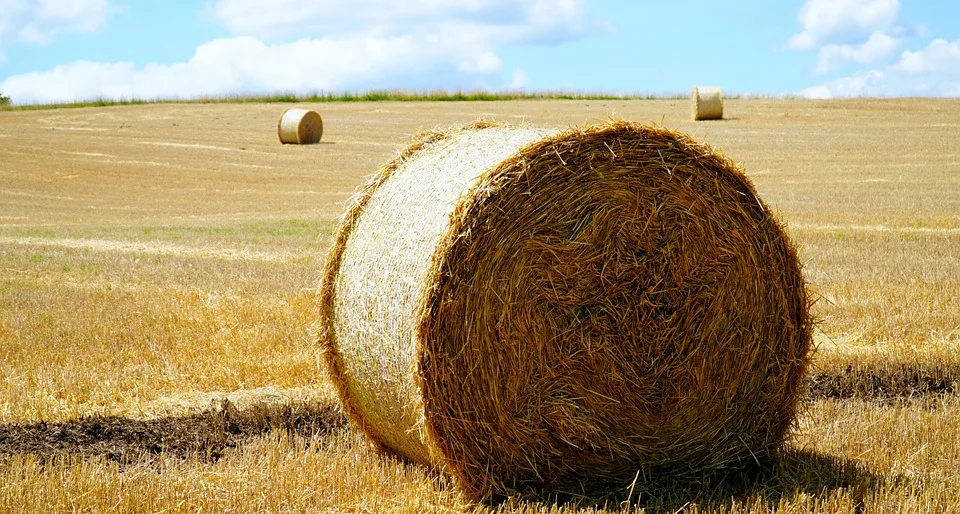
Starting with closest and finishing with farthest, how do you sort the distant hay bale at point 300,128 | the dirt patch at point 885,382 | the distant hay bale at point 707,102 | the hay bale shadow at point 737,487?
1. the hay bale shadow at point 737,487
2. the dirt patch at point 885,382
3. the distant hay bale at point 300,128
4. the distant hay bale at point 707,102

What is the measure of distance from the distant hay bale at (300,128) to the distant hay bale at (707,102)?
42.6ft

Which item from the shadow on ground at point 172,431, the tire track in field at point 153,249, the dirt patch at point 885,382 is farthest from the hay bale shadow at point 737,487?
the tire track in field at point 153,249

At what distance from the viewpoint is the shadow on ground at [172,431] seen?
18.7ft

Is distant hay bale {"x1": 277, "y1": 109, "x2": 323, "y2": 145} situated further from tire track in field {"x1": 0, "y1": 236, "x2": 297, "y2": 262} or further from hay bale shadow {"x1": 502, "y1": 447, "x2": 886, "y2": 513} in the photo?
hay bale shadow {"x1": 502, "y1": 447, "x2": 886, "y2": 513}

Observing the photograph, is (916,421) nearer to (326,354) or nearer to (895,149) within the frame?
(326,354)

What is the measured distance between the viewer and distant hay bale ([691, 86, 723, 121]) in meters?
34.2

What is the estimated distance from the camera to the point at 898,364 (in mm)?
7316

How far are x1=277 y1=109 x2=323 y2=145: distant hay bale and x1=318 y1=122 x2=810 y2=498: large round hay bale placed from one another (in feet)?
88.5

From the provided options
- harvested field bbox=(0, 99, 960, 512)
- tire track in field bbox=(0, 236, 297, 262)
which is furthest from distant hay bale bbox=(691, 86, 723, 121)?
tire track in field bbox=(0, 236, 297, 262)

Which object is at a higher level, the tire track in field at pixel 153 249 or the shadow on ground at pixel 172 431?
the tire track in field at pixel 153 249

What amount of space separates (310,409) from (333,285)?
3.95 ft

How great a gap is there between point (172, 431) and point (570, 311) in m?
2.71

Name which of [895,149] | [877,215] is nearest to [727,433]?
[877,215]

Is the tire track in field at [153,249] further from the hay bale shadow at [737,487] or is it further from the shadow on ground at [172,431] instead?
the hay bale shadow at [737,487]
